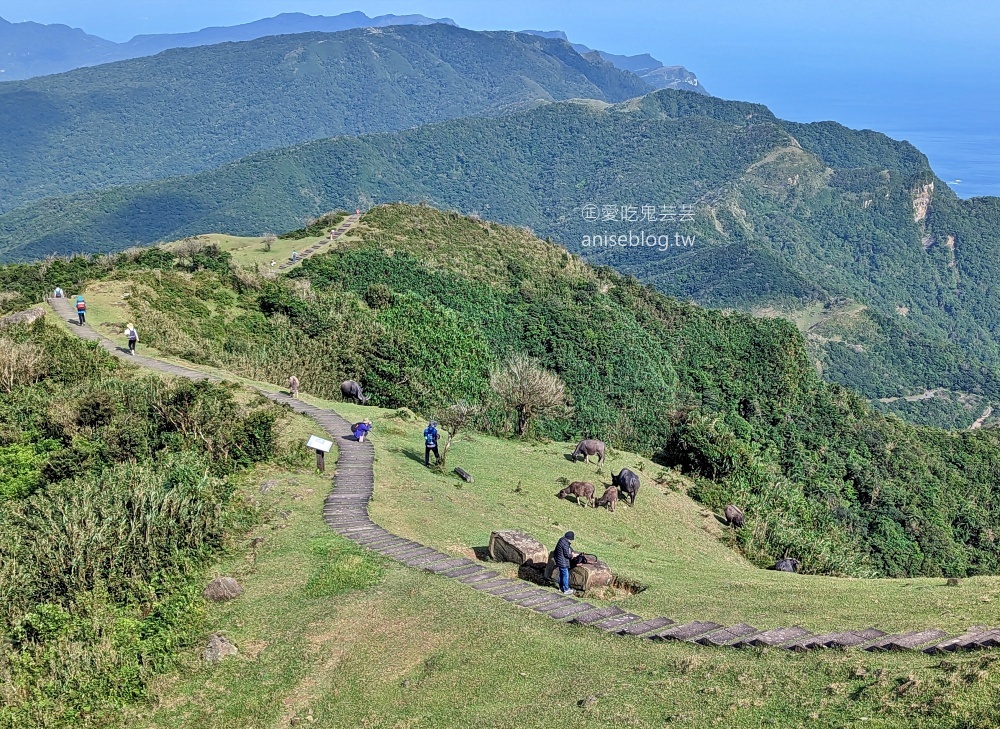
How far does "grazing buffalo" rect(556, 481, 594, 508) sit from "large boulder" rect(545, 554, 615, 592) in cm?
877

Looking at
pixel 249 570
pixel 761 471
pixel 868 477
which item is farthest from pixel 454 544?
pixel 868 477

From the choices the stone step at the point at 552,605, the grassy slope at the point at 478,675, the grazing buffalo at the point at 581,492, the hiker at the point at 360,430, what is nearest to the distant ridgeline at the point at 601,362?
the grazing buffalo at the point at 581,492

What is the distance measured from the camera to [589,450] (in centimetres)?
3250

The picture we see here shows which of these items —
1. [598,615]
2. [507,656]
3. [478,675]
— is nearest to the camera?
[478,675]

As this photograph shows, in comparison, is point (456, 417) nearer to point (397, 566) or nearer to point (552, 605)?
point (397, 566)

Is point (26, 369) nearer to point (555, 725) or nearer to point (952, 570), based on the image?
point (555, 725)

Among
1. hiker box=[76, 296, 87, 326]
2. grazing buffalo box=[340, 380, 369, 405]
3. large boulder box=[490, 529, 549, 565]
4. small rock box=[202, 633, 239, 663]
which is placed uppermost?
hiker box=[76, 296, 87, 326]

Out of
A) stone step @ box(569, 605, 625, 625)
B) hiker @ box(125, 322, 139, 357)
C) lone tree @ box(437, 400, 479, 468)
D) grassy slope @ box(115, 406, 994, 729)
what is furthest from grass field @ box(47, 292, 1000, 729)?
hiker @ box(125, 322, 139, 357)

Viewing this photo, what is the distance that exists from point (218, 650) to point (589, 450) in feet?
63.9

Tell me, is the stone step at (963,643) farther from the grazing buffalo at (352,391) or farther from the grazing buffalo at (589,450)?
the grazing buffalo at (352,391)

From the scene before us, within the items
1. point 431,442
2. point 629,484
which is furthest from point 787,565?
point 431,442

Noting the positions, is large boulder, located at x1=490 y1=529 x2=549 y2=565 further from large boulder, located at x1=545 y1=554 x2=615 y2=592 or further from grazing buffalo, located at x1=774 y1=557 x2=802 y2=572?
grazing buffalo, located at x1=774 y1=557 x2=802 y2=572

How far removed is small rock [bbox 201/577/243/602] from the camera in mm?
16984

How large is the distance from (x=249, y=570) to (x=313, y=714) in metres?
5.53
